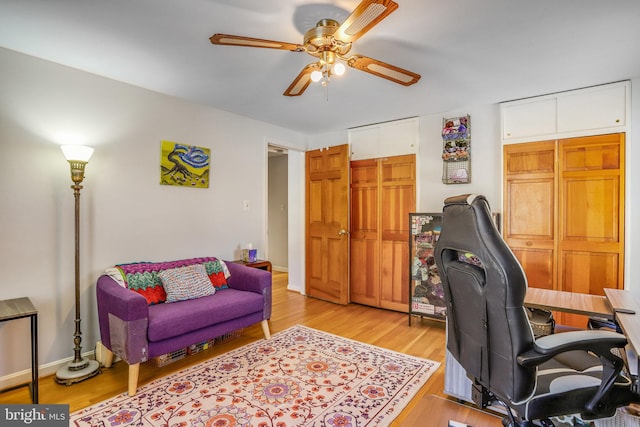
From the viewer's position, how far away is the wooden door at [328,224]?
4238 millimetres

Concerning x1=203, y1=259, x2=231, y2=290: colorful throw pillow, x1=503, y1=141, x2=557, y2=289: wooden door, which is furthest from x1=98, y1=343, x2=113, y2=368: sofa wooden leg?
x1=503, y1=141, x2=557, y2=289: wooden door

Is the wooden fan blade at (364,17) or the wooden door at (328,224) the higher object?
the wooden fan blade at (364,17)

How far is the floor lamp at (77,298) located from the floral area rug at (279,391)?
497 mm

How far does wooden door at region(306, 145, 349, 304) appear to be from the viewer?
167 inches

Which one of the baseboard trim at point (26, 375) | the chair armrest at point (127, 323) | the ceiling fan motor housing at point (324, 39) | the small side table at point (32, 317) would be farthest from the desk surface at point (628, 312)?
the baseboard trim at point (26, 375)

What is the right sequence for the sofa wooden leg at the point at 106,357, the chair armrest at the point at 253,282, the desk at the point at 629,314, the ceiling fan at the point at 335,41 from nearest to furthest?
1. the desk at the point at 629,314
2. the ceiling fan at the point at 335,41
3. the sofa wooden leg at the point at 106,357
4. the chair armrest at the point at 253,282

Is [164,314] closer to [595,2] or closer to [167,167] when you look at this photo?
[167,167]

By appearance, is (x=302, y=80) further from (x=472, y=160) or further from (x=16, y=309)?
(x=16, y=309)

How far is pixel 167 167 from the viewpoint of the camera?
316cm

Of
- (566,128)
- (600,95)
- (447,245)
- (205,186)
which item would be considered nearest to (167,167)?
(205,186)

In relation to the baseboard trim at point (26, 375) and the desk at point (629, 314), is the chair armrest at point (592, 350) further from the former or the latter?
the baseboard trim at point (26, 375)

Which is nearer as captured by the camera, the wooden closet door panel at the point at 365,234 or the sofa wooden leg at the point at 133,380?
the sofa wooden leg at the point at 133,380

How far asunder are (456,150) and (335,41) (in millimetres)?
2309

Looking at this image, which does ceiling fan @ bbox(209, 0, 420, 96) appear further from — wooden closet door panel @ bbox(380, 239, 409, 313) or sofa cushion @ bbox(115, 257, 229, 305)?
wooden closet door panel @ bbox(380, 239, 409, 313)
